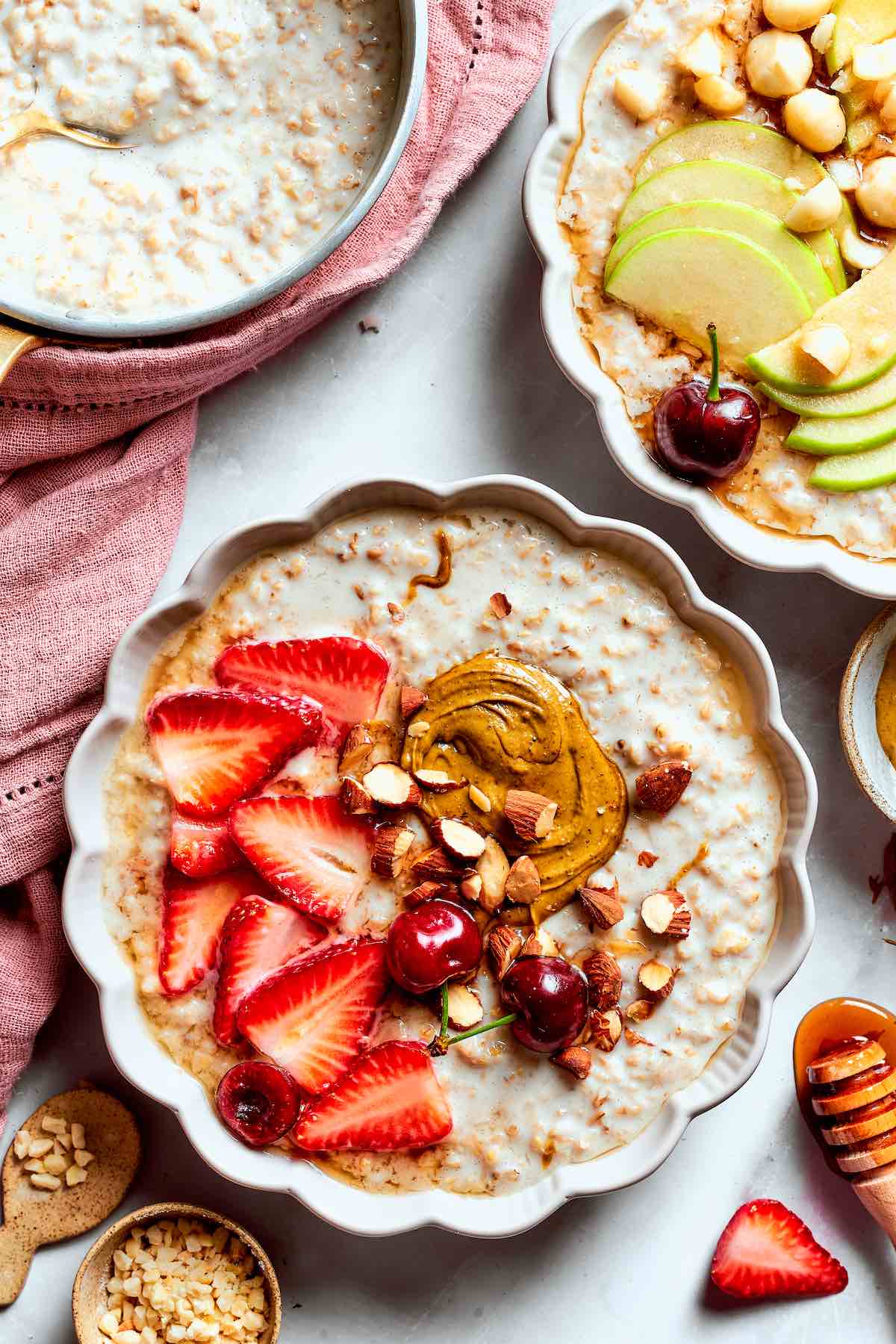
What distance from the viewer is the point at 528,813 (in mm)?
1977

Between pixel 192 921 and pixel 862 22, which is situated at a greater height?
pixel 862 22

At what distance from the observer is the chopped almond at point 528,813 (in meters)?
1.98

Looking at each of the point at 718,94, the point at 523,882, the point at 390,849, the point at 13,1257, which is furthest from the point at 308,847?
the point at 718,94

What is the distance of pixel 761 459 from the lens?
7.00ft

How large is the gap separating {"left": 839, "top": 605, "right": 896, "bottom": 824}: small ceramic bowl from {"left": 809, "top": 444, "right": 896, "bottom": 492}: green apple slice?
235mm

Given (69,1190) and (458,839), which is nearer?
(458,839)

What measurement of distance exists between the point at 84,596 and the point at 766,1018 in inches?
51.9

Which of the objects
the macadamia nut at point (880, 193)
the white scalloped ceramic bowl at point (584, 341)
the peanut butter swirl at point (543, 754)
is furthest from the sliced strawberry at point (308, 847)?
the macadamia nut at point (880, 193)

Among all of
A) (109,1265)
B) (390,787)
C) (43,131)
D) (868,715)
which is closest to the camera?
(43,131)

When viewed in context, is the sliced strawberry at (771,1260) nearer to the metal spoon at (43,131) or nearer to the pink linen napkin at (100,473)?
the pink linen napkin at (100,473)

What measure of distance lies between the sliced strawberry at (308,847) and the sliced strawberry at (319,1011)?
0.08 metres

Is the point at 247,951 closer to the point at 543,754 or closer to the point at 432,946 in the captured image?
the point at 432,946

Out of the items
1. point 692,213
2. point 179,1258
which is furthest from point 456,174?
point 179,1258

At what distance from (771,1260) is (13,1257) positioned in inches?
52.0
